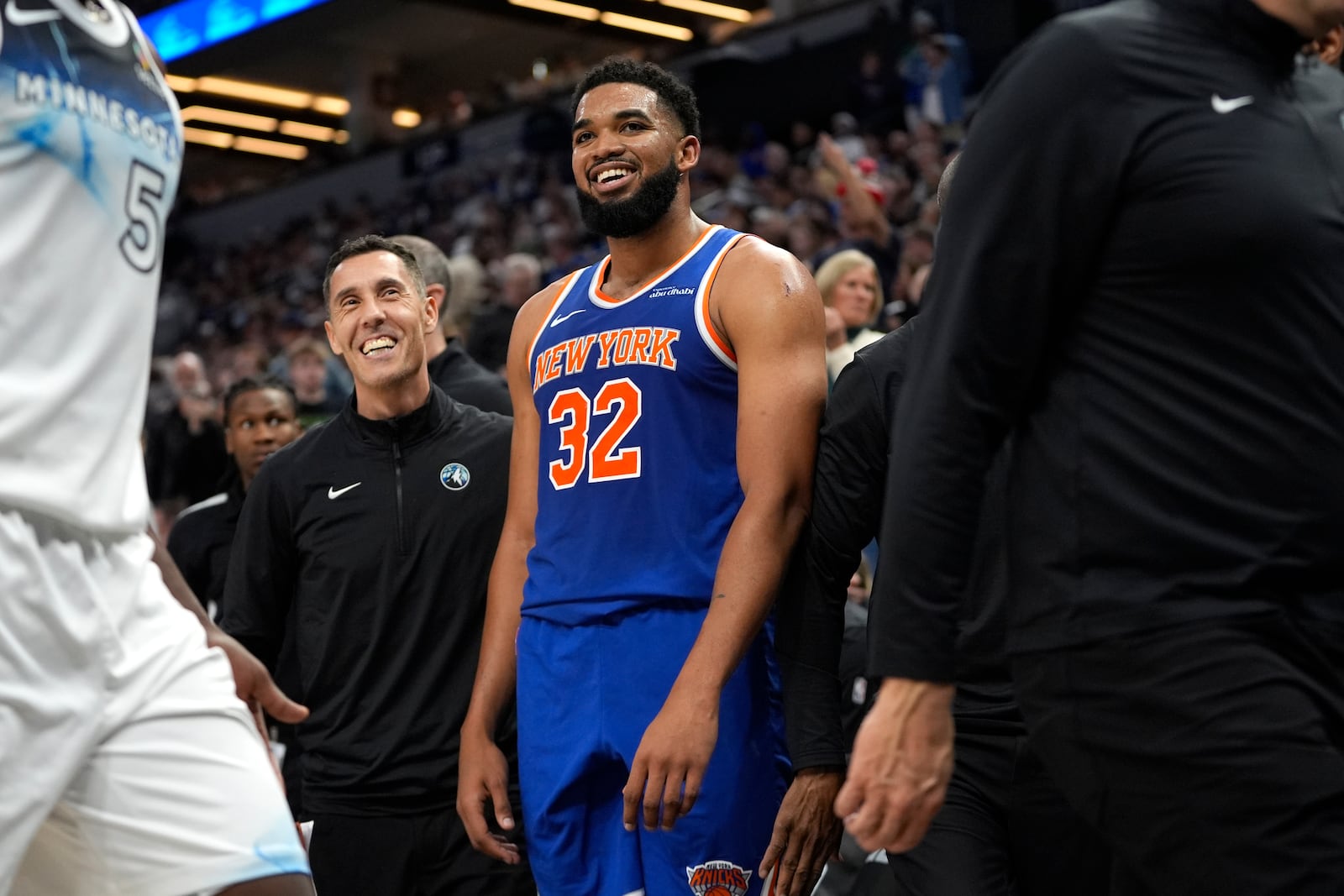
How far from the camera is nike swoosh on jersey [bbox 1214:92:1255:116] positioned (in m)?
1.82

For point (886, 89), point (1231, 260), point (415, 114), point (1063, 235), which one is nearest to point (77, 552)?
point (1063, 235)

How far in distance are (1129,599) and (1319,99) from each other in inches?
27.0

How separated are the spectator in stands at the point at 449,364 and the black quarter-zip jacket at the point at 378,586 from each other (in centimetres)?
73

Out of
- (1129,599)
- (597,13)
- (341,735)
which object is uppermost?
(597,13)

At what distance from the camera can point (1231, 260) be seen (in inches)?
70.3

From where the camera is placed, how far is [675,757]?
2980 mm

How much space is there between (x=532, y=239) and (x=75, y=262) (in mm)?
14211

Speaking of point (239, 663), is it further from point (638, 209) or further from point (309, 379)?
point (309, 379)

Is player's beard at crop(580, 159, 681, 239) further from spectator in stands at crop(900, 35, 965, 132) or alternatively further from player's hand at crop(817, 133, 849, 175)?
spectator in stands at crop(900, 35, 965, 132)

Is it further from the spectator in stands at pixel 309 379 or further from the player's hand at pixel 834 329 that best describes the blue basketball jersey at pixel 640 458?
the spectator in stands at pixel 309 379

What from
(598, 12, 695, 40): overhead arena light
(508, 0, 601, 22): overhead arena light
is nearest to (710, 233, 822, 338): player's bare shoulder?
(508, 0, 601, 22): overhead arena light

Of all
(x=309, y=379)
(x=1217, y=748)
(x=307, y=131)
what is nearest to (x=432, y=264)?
(x=1217, y=748)

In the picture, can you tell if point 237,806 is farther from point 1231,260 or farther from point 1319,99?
point 1319,99

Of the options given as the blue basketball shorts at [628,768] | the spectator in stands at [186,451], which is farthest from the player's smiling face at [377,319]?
the spectator in stands at [186,451]
